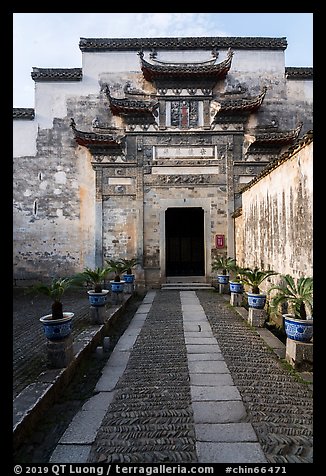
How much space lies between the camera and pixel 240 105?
406 inches

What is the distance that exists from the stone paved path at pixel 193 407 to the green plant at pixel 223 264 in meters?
4.16

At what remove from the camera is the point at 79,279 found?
4.85 meters

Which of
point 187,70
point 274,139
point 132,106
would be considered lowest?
point 274,139

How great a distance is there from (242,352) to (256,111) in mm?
10228

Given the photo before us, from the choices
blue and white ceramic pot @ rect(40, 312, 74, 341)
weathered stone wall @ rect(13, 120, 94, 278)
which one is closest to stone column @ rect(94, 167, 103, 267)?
weathered stone wall @ rect(13, 120, 94, 278)

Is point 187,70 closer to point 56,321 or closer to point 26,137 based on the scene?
point 26,137

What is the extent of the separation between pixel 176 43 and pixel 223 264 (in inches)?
370

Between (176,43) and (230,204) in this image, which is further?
(176,43)

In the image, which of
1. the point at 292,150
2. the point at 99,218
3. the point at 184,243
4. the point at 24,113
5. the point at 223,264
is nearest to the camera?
the point at 292,150

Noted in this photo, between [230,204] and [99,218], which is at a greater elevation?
[230,204]

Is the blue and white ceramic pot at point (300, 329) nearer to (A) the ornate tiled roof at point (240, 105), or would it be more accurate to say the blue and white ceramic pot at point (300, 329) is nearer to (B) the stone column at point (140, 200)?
(B) the stone column at point (140, 200)

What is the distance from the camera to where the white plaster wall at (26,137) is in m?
11.2

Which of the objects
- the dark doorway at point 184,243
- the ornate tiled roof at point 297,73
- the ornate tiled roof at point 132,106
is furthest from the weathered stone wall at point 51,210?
the ornate tiled roof at point 297,73

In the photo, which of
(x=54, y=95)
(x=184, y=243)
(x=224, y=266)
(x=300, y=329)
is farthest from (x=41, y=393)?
(x=54, y=95)
